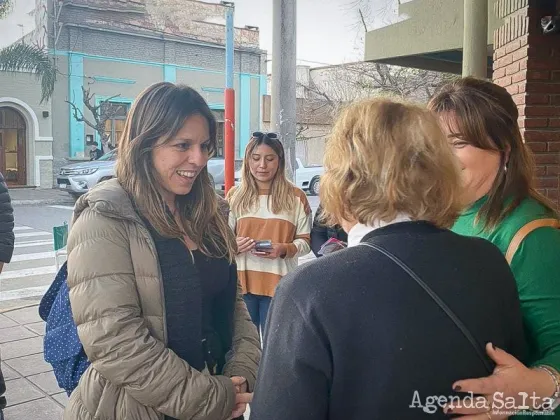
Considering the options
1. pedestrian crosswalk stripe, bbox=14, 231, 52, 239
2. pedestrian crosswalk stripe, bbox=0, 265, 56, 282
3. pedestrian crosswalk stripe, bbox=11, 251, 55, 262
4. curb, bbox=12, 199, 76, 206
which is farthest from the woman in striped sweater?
curb, bbox=12, 199, 76, 206

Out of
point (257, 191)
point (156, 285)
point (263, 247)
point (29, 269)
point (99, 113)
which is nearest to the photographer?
point (156, 285)

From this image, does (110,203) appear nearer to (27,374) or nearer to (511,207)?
(511,207)

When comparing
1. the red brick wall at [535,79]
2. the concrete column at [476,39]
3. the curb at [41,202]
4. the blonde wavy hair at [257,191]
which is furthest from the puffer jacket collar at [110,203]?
the curb at [41,202]

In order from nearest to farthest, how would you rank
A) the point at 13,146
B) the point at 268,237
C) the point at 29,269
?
the point at 268,237 → the point at 29,269 → the point at 13,146

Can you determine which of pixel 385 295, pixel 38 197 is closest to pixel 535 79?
pixel 385 295

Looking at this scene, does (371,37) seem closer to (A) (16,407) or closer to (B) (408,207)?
(A) (16,407)

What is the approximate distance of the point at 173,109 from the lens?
216cm

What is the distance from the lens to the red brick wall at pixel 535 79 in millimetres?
4605

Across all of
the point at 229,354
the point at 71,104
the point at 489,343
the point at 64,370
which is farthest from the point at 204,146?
the point at 71,104

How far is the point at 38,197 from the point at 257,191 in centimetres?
1806

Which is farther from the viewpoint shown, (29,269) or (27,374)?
(29,269)

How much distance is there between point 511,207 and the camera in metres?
1.82

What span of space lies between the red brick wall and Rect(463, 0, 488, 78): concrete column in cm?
135

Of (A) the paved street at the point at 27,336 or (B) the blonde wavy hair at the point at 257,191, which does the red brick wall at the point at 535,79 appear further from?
(A) the paved street at the point at 27,336
